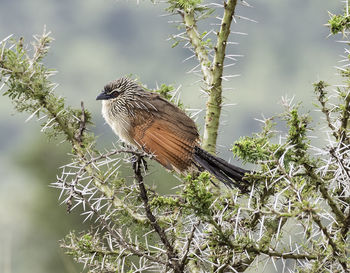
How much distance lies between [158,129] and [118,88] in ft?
1.81

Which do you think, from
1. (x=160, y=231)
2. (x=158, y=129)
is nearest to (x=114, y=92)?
(x=158, y=129)

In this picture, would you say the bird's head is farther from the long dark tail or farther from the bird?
the long dark tail

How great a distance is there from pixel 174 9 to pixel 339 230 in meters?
1.89

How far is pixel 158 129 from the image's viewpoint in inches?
162

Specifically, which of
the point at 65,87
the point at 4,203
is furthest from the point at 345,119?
the point at 65,87

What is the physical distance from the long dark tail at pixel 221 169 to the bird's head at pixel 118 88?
0.90m

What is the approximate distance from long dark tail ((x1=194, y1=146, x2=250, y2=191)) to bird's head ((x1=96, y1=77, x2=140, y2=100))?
901 millimetres

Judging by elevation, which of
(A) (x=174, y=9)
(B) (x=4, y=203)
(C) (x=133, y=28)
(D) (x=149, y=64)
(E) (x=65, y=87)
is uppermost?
(C) (x=133, y=28)

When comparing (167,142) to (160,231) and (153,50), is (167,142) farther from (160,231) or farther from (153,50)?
(153,50)

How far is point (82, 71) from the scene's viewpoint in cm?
10712

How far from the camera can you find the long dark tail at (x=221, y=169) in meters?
3.31

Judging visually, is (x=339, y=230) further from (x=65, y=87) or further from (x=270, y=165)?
(x=65, y=87)

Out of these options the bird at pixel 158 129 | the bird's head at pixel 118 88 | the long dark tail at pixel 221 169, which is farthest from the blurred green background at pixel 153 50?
the long dark tail at pixel 221 169

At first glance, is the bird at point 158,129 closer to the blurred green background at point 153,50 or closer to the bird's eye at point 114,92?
the bird's eye at point 114,92
